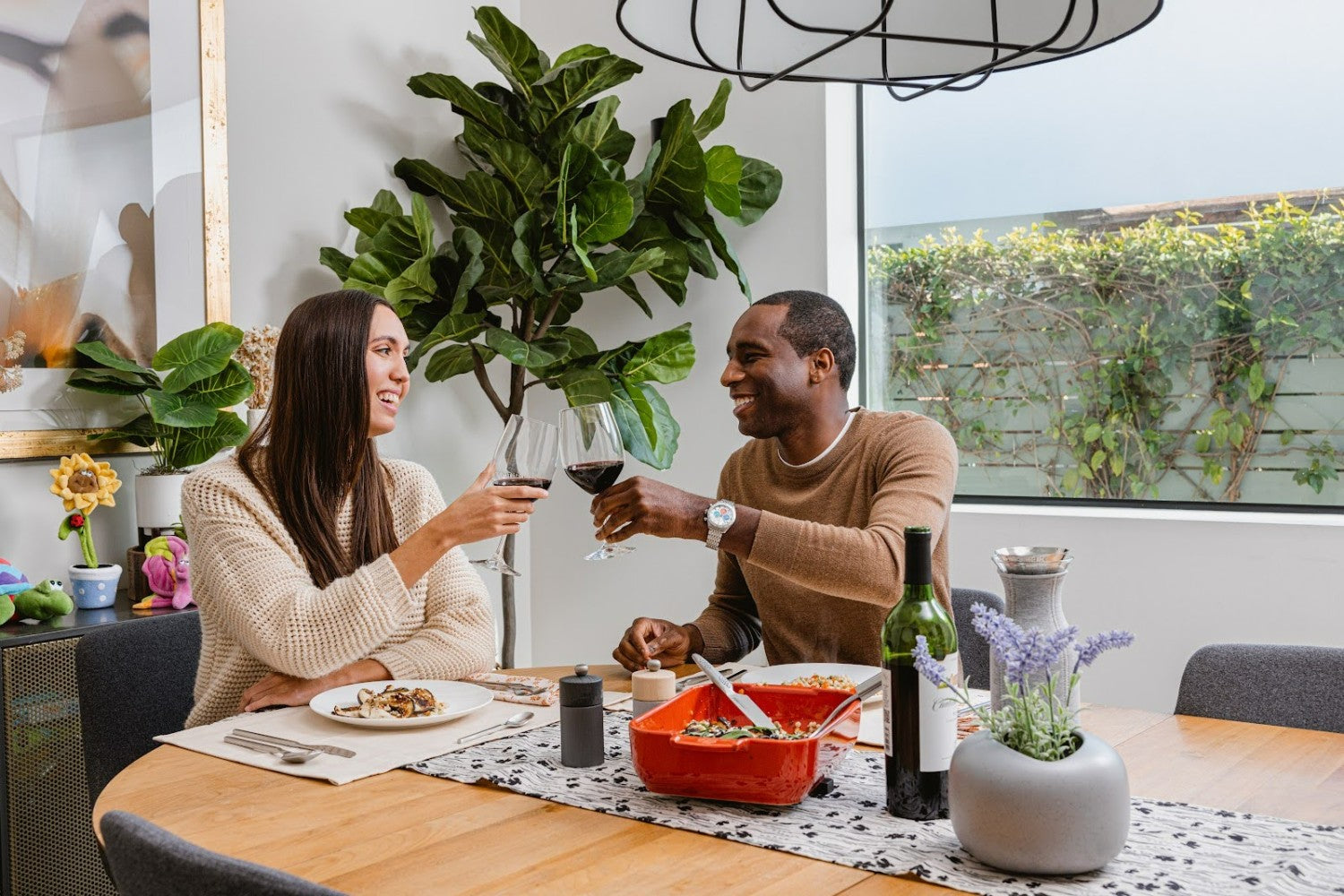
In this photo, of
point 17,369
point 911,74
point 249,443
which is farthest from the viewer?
point 17,369

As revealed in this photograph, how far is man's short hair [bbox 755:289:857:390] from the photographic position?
2.32 m

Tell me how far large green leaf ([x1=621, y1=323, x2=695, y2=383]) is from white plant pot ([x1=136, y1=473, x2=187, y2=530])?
4.10 feet

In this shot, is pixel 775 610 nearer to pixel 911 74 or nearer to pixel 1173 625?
pixel 911 74

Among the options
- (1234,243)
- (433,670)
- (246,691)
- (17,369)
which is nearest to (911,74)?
(433,670)

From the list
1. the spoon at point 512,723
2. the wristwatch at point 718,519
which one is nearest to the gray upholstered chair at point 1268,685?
the wristwatch at point 718,519

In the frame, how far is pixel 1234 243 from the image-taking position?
3.03 m

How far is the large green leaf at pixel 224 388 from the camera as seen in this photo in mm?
2779

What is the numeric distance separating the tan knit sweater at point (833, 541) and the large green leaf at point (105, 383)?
140 cm

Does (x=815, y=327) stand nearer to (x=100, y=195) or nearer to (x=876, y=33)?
(x=876, y=33)

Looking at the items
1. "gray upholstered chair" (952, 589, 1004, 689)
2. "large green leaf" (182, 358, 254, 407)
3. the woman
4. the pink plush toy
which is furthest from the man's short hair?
the pink plush toy

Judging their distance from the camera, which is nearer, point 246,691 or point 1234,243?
point 246,691

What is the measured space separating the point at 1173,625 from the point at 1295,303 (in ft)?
2.76

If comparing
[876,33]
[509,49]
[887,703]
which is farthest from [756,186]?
[887,703]

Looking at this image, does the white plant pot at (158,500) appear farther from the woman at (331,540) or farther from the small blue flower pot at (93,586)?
the woman at (331,540)
